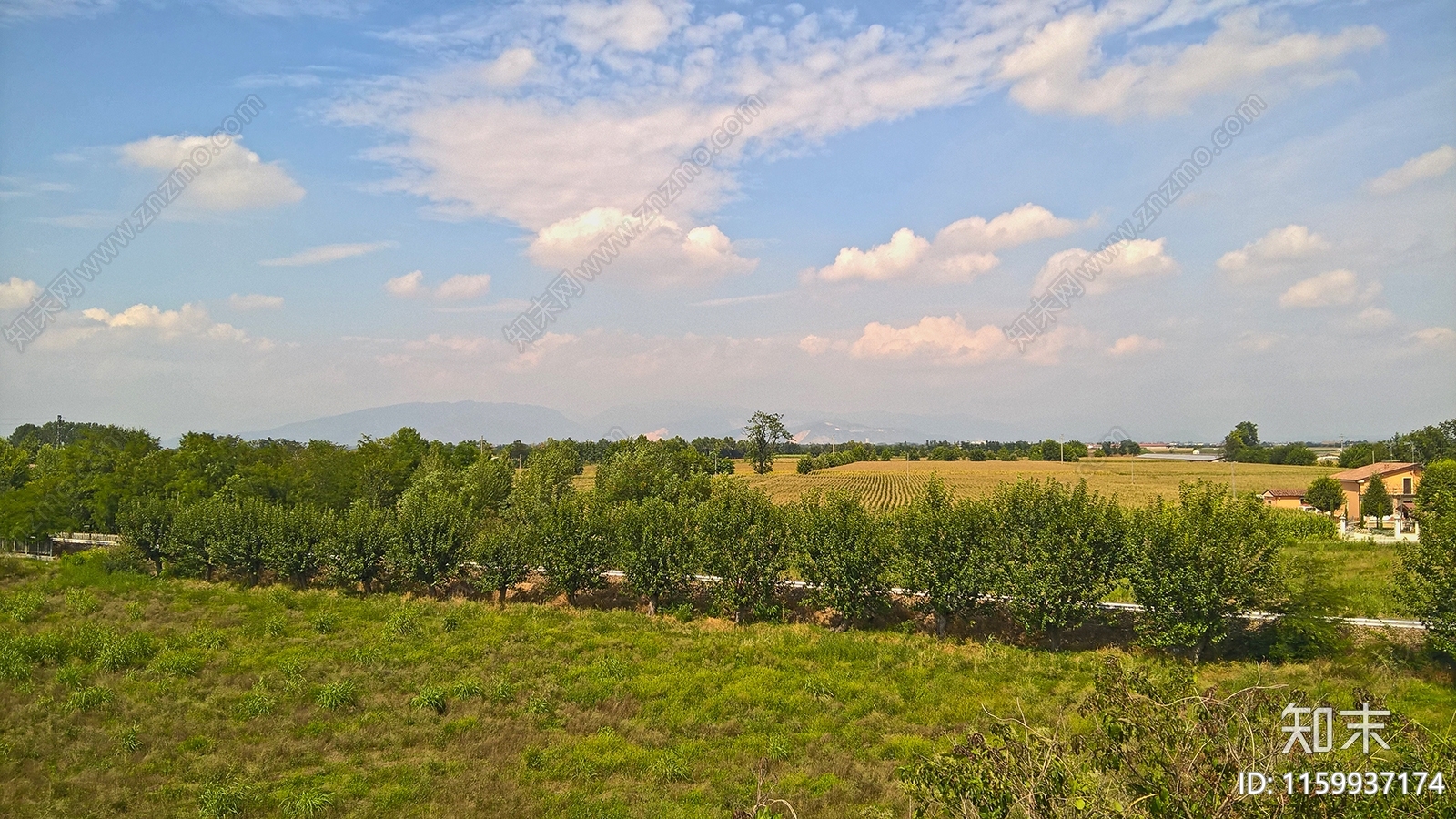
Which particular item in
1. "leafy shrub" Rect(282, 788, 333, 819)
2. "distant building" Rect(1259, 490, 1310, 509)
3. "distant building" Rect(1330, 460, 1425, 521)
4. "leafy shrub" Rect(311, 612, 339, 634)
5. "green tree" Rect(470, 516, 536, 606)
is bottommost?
"leafy shrub" Rect(311, 612, 339, 634)

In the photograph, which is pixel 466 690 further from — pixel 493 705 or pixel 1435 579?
pixel 1435 579

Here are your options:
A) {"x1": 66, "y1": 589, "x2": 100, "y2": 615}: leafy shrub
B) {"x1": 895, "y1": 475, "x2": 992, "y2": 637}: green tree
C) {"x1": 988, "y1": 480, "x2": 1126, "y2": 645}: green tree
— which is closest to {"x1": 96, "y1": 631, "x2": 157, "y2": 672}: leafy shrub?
{"x1": 66, "y1": 589, "x2": 100, "y2": 615}: leafy shrub

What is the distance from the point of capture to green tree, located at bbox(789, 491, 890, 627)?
3381 centimetres

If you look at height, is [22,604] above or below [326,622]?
above

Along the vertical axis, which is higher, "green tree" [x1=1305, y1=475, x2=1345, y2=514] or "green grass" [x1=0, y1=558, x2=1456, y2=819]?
"green tree" [x1=1305, y1=475, x2=1345, y2=514]

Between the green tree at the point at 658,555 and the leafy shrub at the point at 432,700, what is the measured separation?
48.7ft

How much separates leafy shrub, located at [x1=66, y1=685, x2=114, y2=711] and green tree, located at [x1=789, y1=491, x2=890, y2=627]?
1027 inches

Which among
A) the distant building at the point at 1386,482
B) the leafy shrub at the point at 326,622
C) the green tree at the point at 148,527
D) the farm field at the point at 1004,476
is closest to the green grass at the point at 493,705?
the leafy shrub at the point at 326,622

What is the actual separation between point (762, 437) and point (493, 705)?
387 feet

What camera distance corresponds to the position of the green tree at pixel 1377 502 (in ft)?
206

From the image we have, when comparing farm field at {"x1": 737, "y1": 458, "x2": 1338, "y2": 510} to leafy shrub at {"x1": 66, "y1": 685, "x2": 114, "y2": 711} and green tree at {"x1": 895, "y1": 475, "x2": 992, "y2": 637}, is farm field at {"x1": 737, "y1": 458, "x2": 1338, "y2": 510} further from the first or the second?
leafy shrub at {"x1": 66, "y1": 685, "x2": 114, "y2": 711}

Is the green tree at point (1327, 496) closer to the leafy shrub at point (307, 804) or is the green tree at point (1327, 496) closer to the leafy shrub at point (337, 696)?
the leafy shrub at point (337, 696)

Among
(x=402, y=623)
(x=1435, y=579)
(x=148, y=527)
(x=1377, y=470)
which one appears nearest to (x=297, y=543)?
(x=148, y=527)

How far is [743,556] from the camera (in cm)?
3591
